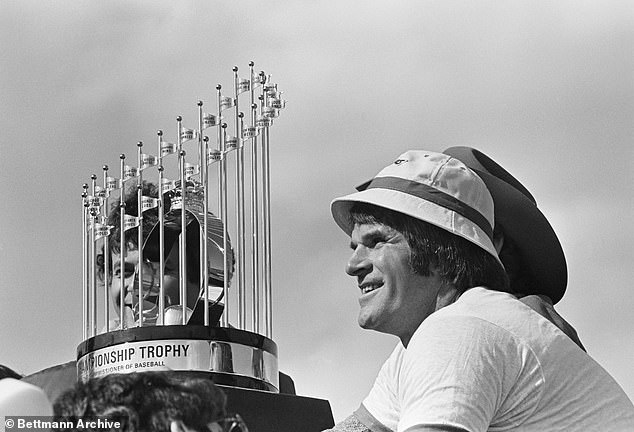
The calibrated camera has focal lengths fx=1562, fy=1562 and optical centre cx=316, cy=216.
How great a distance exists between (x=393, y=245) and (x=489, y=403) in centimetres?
44

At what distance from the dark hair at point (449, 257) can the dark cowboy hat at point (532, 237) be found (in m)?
0.41

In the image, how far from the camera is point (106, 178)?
13.9 feet

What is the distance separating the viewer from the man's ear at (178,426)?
5.45ft

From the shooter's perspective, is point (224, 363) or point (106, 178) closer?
point (224, 363)

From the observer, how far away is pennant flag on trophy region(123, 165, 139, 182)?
13.8 feet

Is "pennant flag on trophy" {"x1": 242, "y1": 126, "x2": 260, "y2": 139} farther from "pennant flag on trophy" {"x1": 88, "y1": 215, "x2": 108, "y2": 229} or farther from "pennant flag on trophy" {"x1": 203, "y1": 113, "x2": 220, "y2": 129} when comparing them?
"pennant flag on trophy" {"x1": 88, "y1": 215, "x2": 108, "y2": 229}

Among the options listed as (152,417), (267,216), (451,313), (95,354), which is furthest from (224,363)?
(152,417)

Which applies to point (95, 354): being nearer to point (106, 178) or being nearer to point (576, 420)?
point (106, 178)

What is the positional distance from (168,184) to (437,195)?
1.47 m

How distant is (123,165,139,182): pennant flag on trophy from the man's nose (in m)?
1.58

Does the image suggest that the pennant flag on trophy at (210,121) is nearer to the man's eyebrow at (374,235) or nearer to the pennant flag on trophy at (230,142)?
the pennant flag on trophy at (230,142)

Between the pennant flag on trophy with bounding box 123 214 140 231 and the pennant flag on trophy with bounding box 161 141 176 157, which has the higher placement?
the pennant flag on trophy with bounding box 161 141 176 157

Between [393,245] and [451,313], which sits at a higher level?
[393,245]

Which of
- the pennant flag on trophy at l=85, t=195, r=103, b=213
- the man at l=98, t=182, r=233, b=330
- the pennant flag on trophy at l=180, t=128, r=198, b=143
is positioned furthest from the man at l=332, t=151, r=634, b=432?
the pennant flag on trophy at l=85, t=195, r=103, b=213
